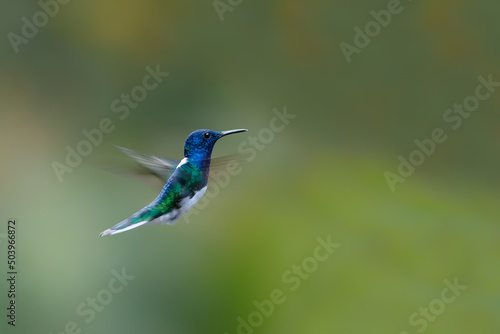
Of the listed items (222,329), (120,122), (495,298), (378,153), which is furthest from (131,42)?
(495,298)

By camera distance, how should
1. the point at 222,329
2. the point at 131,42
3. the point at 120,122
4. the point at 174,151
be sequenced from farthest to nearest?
1. the point at 131,42
2. the point at 120,122
3. the point at 174,151
4. the point at 222,329

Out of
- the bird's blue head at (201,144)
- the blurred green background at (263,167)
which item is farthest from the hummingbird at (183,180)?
the blurred green background at (263,167)

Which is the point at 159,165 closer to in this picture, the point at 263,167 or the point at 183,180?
the point at 183,180

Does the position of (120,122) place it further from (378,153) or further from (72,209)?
Result: (378,153)

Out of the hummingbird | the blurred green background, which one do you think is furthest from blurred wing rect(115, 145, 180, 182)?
the blurred green background

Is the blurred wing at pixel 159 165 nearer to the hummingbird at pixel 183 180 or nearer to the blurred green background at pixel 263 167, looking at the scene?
the hummingbird at pixel 183 180

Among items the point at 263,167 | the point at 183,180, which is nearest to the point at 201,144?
the point at 183,180
